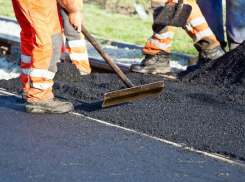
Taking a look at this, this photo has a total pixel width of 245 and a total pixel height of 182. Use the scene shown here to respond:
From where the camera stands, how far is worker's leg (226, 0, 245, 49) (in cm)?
691

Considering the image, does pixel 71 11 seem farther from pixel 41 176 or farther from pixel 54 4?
pixel 41 176

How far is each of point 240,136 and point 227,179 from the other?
89 cm

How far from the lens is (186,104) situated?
4.87 meters

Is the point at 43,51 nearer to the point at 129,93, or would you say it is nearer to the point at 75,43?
the point at 129,93

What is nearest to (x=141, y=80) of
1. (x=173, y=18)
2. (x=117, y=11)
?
(x=173, y=18)

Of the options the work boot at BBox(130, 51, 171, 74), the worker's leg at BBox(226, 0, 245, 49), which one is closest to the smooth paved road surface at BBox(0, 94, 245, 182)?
the work boot at BBox(130, 51, 171, 74)

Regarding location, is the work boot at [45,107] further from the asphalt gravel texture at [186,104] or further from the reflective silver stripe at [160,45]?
the reflective silver stripe at [160,45]

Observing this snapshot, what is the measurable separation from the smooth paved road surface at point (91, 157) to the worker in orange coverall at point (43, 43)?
0.30 m

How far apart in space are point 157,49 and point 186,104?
1.91m

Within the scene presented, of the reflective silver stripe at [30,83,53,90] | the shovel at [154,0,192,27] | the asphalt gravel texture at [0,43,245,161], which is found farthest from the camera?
the shovel at [154,0,192,27]

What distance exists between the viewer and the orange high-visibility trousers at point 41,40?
4320 millimetres

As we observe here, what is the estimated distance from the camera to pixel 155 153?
3.56 metres

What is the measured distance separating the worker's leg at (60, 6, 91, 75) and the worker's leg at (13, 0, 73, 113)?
179 cm

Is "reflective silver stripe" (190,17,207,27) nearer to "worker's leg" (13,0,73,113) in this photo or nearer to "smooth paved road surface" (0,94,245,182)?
"worker's leg" (13,0,73,113)
